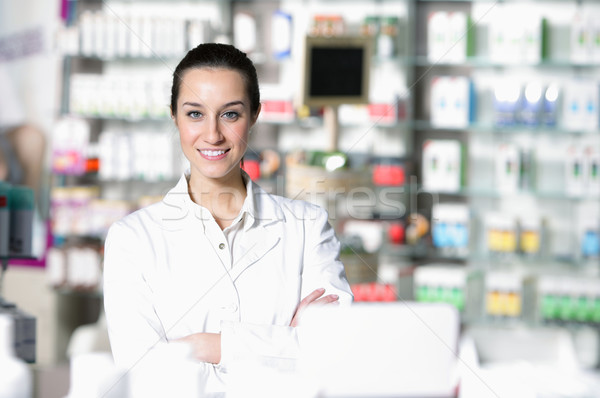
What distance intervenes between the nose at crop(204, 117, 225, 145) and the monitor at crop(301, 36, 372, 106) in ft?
5.31

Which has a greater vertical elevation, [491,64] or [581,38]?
[581,38]

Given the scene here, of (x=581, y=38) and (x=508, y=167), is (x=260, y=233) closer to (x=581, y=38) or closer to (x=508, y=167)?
(x=508, y=167)

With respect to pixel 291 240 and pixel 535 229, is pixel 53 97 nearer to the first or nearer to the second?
pixel 535 229

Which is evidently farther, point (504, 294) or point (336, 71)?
point (504, 294)

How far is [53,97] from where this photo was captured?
194 inches

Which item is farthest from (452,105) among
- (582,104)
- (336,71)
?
(336,71)

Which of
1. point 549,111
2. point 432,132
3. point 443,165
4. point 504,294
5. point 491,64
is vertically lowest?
point 504,294

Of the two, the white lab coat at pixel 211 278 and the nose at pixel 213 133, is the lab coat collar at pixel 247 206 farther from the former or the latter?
the nose at pixel 213 133

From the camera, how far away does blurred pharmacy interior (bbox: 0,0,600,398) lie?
4.35 metres

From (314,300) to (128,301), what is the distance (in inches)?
15.6

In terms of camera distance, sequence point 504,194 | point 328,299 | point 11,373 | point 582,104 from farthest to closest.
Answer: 1. point 504,194
2. point 582,104
3. point 328,299
4. point 11,373

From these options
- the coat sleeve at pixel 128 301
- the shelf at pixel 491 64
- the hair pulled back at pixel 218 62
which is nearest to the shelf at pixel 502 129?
the shelf at pixel 491 64

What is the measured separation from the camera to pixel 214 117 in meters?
1.48

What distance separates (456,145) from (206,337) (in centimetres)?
330
